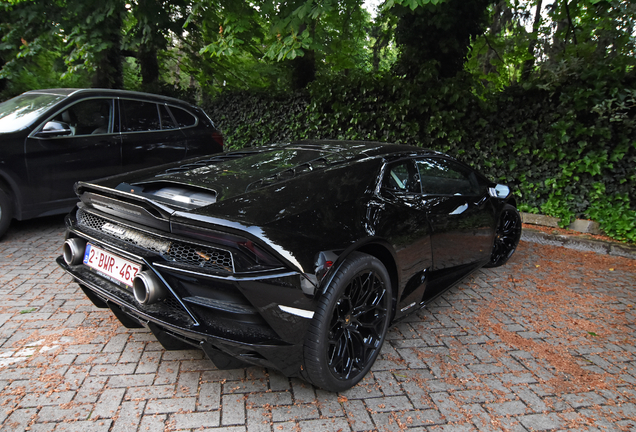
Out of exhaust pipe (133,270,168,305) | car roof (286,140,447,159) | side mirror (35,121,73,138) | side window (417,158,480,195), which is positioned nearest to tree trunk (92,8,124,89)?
side mirror (35,121,73,138)

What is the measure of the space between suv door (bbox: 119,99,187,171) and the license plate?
11.3 feet

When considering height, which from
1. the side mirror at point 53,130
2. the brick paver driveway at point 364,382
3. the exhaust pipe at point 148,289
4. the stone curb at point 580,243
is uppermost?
the side mirror at point 53,130

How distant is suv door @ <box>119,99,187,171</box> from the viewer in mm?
5837

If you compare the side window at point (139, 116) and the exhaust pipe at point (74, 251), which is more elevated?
the side window at point (139, 116)

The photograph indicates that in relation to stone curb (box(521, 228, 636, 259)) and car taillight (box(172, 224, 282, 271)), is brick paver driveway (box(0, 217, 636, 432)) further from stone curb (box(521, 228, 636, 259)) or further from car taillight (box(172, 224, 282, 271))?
stone curb (box(521, 228, 636, 259))

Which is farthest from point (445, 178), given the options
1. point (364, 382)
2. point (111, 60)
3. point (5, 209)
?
point (111, 60)

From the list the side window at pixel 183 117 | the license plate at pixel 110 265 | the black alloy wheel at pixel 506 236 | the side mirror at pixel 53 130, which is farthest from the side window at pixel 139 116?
the black alloy wheel at pixel 506 236

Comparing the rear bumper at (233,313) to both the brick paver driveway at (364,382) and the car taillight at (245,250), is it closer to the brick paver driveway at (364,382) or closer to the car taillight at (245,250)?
the car taillight at (245,250)

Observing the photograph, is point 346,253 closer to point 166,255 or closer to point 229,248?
point 229,248

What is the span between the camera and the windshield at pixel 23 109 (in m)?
4.98

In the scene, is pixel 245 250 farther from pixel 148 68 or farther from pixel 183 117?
pixel 148 68

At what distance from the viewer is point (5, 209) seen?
4859mm

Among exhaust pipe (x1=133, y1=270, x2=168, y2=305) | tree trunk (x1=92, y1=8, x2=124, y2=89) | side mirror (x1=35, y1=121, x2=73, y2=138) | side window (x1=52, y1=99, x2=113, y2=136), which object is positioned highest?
tree trunk (x1=92, y1=8, x2=124, y2=89)

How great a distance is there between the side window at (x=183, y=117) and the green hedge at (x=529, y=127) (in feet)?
9.62
